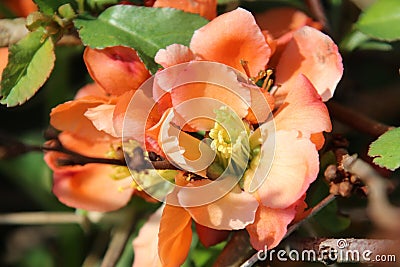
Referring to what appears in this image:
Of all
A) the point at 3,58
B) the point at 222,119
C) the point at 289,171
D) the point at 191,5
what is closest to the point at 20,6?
the point at 3,58

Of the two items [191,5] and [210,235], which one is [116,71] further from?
[210,235]

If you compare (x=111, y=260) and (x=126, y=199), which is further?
(x=111, y=260)

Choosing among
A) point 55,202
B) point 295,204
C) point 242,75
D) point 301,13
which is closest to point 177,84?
point 242,75

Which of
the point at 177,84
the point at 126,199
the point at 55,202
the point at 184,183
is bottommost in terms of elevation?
the point at 55,202

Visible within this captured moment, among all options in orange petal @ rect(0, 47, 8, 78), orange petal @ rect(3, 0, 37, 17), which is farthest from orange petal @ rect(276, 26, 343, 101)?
orange petal @ rect(3, 0, 37, 17)

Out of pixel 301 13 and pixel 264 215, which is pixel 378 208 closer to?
pixel 264 215

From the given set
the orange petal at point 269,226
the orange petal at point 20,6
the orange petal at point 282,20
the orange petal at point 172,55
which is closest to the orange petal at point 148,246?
the orange petal at point 269,226
